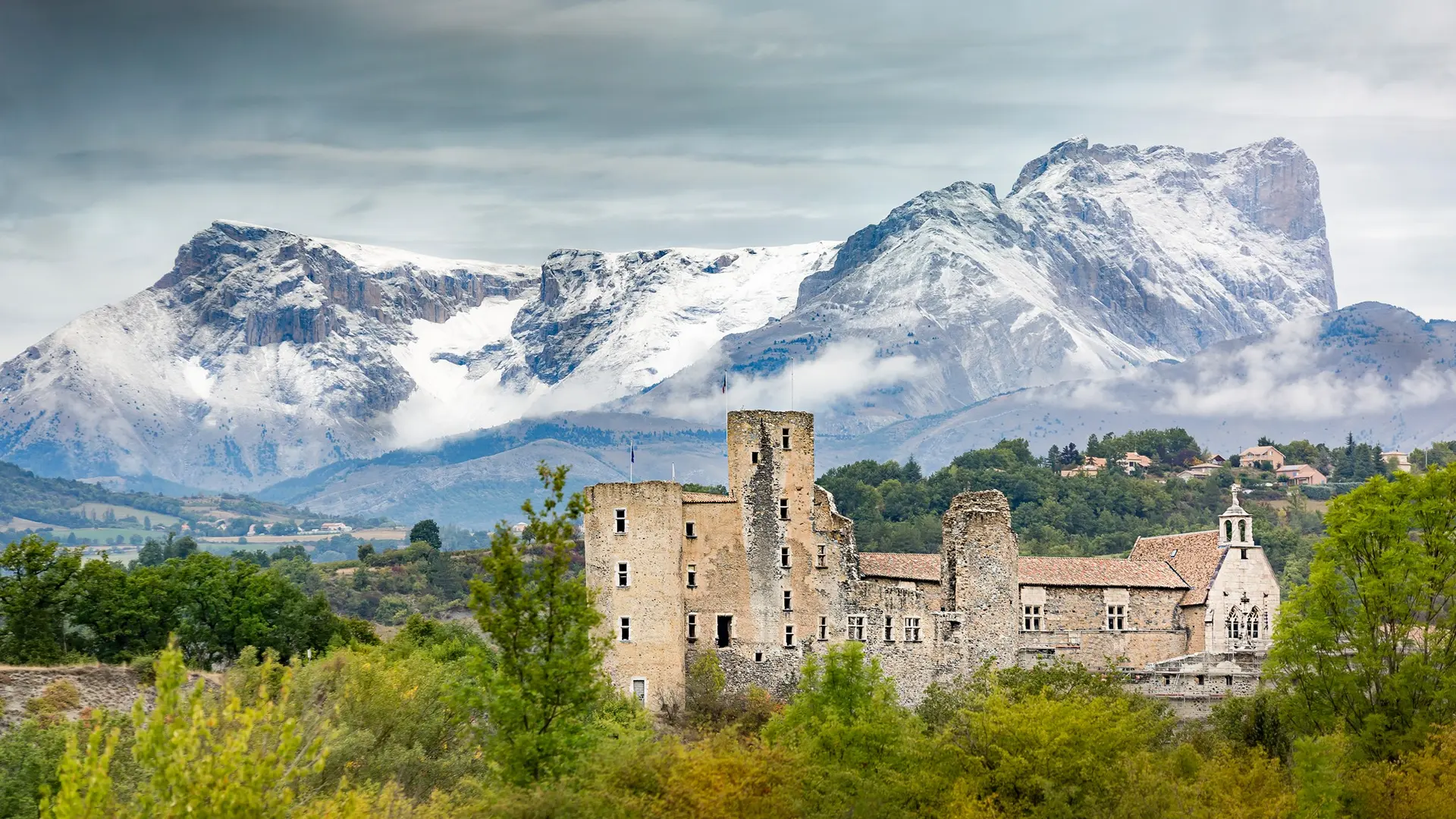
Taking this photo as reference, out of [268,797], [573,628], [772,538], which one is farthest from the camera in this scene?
[772,538]

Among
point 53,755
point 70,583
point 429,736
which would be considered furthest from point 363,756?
point 70,583

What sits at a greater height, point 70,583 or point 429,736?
point 70,583

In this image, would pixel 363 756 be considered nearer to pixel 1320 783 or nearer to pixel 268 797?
pixel 268 797

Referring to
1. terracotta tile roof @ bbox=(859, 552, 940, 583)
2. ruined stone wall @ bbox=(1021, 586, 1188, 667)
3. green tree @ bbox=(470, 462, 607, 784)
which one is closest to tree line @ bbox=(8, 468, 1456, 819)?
green tree @ bbox=(470, 462, 607, 784)

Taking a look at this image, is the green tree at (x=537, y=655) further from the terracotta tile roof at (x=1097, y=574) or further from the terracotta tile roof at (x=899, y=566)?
the terracotta tile roof at (x=1097, y=574)

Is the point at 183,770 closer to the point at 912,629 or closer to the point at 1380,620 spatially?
the point at 1380,620

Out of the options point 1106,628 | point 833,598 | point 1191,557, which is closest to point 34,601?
point 833,598

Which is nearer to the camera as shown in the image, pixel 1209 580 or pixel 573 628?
pixel 573 628

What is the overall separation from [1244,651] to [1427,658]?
27.2 metres

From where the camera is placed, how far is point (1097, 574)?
374ft

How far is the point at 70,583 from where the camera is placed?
114m

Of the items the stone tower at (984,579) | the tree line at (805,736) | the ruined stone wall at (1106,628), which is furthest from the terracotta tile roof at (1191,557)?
the tree line at (805,736)

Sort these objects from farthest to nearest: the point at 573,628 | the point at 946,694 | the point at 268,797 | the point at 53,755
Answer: the point at 946,694
the point at 53,755
the point at 573,628
the point at 268,797

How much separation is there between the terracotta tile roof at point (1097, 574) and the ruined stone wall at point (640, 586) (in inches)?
864
